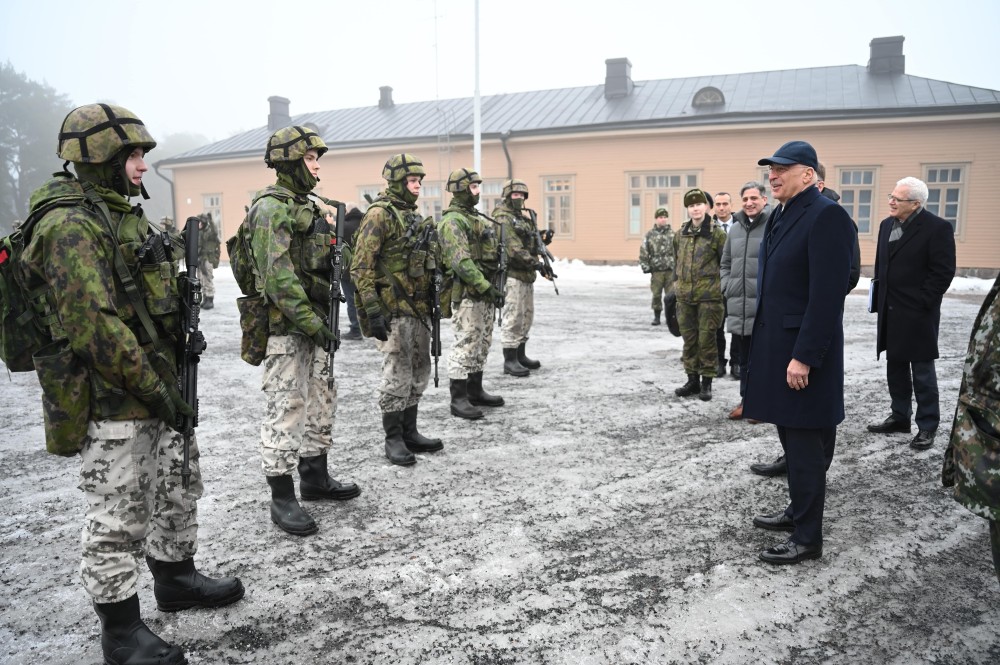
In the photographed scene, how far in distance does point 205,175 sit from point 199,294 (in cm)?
2938

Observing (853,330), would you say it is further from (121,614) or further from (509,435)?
(121,614)

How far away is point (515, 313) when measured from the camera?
7.48m

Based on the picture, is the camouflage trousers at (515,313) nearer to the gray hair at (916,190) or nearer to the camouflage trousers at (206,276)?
the gray hair at (916,190)

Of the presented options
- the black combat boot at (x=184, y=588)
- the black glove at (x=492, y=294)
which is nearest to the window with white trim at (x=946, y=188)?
the black glove at (x=492, y=294)

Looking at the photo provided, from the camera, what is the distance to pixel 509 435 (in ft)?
17.7

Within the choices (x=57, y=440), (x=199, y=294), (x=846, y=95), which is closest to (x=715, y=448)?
(x=199, y=294)

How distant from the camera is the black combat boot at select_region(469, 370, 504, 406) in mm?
6258

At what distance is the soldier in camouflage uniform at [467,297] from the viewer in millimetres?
5551

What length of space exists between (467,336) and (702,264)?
7.80 ft

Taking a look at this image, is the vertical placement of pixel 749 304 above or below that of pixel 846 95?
below

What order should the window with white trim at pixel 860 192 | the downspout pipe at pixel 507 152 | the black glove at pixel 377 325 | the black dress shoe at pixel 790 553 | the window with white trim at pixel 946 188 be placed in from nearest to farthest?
the black dress shoe at pixel 790 553
the black glove at pixel 377 325
the window with white trim at pixel 946 188
the window with white trim at pixel 860 192
the downspout pipe at pixel 507 152

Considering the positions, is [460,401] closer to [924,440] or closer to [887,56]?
[924,440]

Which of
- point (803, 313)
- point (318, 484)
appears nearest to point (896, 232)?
point (803, 313)

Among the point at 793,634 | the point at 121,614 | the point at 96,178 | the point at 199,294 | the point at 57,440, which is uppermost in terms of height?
the point at 96,178
